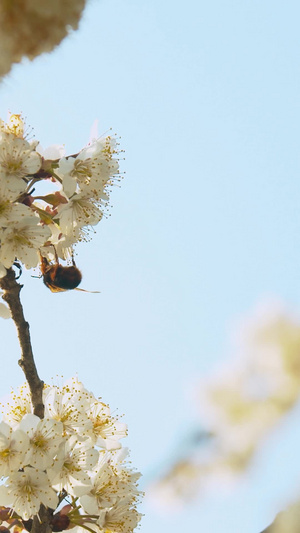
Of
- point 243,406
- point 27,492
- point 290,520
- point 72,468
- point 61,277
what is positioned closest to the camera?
point 290,520

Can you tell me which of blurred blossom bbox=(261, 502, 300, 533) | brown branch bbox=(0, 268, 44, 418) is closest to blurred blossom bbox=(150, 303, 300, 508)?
blurred blossom bbox=(261, 502, 300, 533)

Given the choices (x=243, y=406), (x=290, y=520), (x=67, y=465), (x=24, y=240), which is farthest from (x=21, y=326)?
(x=290, y=520)

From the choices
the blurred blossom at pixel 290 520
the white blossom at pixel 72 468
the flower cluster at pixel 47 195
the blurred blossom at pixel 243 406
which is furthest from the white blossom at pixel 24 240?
the blurred blossom at pixel 290 520

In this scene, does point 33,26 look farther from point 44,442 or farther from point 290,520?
point 44,442

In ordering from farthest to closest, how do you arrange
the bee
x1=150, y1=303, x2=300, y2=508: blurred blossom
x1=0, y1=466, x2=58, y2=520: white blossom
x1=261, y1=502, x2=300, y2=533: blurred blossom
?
1. the bee
2. x1=0, y1=466, x2=58, y2=520: white blossom
3. x1=150, y1=303, x2=300, y2=508: blurred blossom
4. x1=261, y1=502, x2=300, y2=533: blurred blossom

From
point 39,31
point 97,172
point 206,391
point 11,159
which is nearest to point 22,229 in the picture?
point 11,159

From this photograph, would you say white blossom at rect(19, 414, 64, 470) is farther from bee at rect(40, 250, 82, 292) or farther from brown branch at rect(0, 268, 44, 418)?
bee at rect(40, 250, 82, 292)

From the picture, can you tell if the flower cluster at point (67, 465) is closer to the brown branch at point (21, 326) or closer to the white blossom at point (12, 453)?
the white blossom at point (12, 453)
